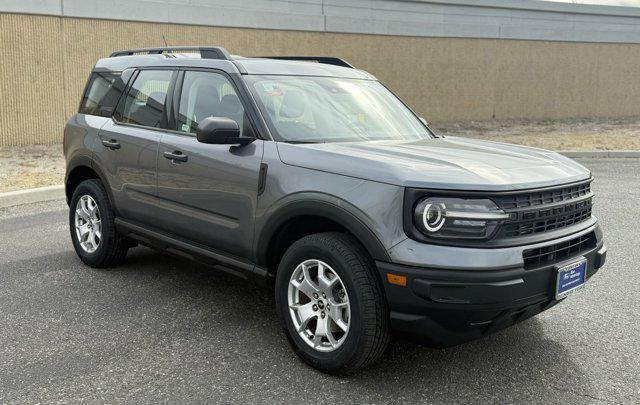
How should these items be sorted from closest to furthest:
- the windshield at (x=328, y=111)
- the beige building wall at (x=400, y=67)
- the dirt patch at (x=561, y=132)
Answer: the windshield at (x=328, y=111), the beige building wall at (x=400, y=67), the dirt patch at (x=561, y=132)

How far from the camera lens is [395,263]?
123 inches

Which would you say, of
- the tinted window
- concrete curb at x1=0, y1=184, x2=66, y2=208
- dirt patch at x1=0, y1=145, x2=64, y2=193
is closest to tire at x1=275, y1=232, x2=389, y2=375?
the tinted window

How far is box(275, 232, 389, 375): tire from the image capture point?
128 inches

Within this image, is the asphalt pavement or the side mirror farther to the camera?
the side mirror

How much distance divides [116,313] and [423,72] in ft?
58.6

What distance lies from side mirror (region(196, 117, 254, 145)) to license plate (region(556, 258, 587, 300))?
2027mm

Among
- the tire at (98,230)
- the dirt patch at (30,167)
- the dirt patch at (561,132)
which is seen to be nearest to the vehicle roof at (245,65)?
the tire at (98,230)

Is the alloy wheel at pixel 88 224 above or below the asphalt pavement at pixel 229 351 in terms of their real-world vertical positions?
→ above

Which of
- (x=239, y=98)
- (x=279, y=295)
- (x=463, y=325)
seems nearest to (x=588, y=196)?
(x=463, y=325)

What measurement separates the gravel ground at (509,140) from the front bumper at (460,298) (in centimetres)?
783

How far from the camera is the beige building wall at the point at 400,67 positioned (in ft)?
42.8

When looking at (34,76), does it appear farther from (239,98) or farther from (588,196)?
(588,196)

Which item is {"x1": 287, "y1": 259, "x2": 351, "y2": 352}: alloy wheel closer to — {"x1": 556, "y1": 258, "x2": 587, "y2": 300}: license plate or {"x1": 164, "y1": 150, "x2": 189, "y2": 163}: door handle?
{"x1": 556, "y1": 258, "x2": 587, "y2": 300}: license plate

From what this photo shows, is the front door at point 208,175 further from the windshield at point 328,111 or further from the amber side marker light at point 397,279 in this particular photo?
the amber side marker light at point 397,279
